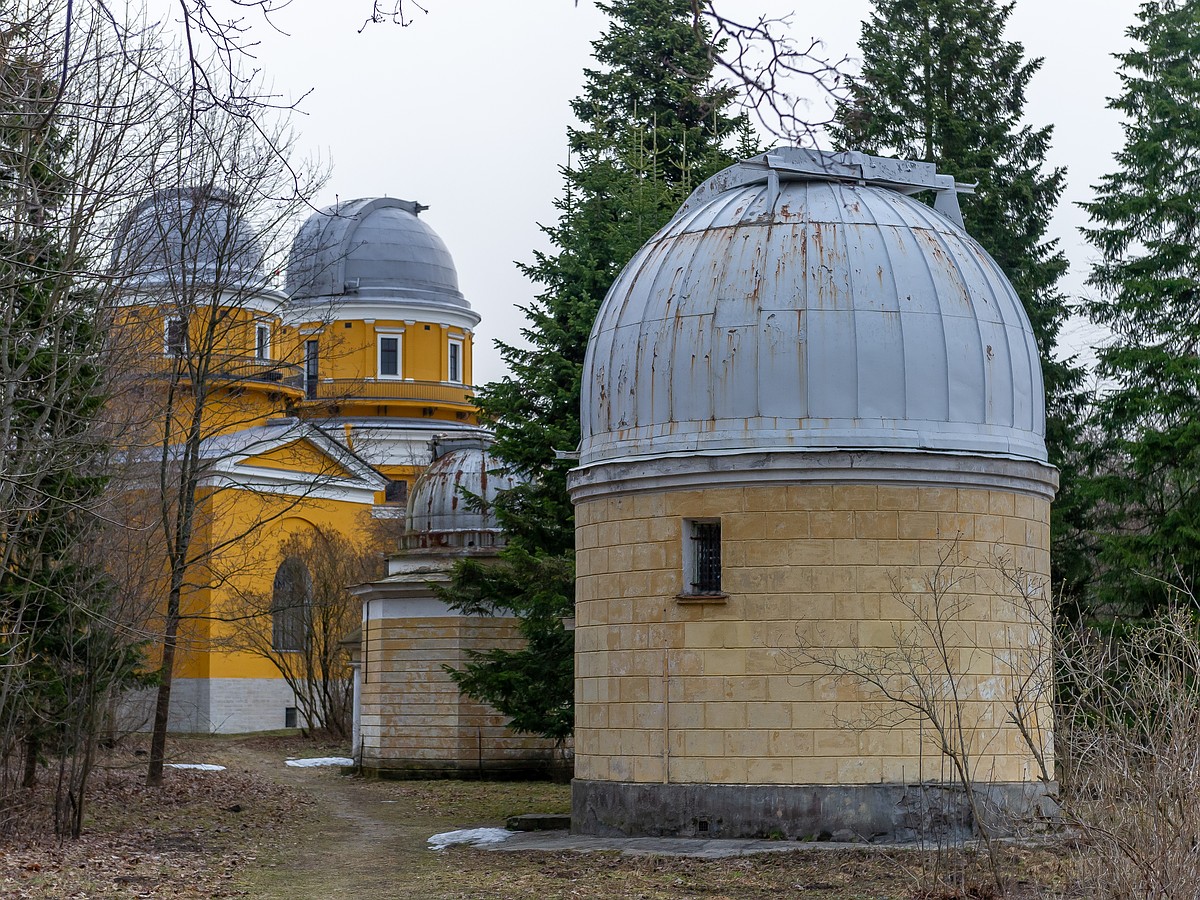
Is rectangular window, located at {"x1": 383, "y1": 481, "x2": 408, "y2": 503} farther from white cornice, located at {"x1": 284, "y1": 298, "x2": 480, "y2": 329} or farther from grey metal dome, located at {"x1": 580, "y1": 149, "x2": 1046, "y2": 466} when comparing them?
grey metal dome, located at {"x1": 580, "y1": 149, "x2": 1046, "y2": 466}

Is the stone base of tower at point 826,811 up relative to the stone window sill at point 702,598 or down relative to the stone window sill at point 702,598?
down

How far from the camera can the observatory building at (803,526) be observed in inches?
648

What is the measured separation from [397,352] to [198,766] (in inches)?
1079

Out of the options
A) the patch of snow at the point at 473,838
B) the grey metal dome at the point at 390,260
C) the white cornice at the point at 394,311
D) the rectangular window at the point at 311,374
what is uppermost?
the grey metal dome at the point at 390,260

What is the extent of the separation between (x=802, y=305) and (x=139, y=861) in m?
8.77

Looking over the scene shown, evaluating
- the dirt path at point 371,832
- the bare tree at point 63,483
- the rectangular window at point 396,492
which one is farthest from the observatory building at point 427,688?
the rectangular window at point 396,492

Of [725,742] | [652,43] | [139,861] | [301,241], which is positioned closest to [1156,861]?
[725,742]

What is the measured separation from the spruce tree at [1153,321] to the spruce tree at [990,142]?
78 centimetres

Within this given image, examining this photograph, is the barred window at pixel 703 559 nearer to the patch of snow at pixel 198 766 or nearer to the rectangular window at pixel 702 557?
the rectangular window at pixel 702 557

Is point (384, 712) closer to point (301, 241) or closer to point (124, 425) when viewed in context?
point (301, 241)

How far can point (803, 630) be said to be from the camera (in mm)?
16516

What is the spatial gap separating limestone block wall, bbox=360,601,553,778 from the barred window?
12.9m

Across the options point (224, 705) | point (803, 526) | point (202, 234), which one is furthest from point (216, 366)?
point (224, 705)

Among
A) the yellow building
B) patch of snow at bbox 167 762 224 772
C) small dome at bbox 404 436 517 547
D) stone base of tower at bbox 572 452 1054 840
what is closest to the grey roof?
small dome at bbox 404 436 517 547
